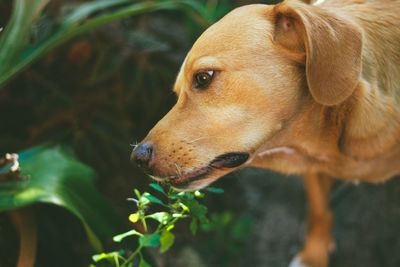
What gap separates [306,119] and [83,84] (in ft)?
4.84

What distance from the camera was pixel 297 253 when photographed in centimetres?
220

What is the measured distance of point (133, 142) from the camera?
208 centimetres

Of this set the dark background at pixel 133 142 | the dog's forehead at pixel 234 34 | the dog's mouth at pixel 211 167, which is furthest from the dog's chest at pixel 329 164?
the dark background at pixel 133 142

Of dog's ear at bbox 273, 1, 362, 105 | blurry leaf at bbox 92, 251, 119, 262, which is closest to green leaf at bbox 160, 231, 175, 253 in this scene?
blurry leaf at bbox 92, 251, 119, 262

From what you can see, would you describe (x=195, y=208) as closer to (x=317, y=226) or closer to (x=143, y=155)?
(x=143, y=155)

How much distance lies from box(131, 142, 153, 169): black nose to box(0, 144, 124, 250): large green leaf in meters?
0.31

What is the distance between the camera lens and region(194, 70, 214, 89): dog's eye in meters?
1.15

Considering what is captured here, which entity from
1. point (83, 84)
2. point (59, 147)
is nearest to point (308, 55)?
point (59, 147)

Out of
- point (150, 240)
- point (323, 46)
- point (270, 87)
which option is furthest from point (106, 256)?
point (323, 46)

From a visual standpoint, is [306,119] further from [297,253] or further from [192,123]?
[297,253]

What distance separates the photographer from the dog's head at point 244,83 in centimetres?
114

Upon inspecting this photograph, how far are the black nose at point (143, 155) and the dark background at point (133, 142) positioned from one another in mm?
838

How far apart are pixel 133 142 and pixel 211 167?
0.95 meters

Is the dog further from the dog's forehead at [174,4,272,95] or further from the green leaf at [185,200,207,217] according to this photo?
the green leaf at [185,200,207,217]
